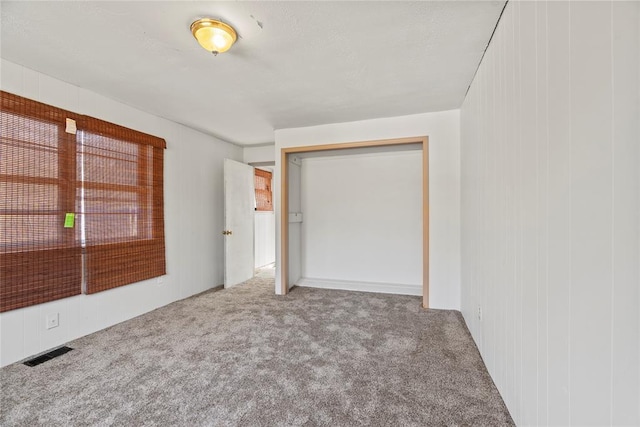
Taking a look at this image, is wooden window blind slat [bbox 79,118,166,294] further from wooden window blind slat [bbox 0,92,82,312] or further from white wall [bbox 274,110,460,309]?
white wall [bbox 274,110,460,309]

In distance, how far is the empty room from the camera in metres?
0.94

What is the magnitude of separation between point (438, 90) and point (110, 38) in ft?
9.24

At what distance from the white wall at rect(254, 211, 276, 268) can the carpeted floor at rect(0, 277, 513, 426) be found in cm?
299

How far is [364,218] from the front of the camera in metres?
4.43

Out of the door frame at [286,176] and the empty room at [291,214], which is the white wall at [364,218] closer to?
the empty room at [291,214]

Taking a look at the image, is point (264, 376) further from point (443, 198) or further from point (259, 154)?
point (259, 154)

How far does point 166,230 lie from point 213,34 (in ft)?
8.89

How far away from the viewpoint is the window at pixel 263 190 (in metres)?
6.05

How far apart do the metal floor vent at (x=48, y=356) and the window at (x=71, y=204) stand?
1.53 feet

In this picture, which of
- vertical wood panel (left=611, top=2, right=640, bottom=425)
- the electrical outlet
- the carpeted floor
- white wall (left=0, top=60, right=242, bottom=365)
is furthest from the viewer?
the electrical outlet

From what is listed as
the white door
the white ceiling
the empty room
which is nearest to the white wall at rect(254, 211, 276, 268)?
the white door

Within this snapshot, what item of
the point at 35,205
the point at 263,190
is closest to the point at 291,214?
the point at 263,190

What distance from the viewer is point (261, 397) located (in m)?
1.78

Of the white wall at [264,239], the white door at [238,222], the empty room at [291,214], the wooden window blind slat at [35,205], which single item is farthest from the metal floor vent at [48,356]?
the white wall at [264,239]
